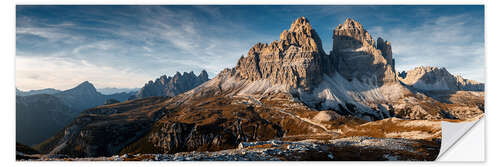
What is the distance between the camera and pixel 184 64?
42.4m

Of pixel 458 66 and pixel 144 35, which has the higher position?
pixel 144 35

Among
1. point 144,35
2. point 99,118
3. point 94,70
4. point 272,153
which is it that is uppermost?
point 144,35

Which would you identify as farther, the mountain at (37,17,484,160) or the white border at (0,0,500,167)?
the mountain at (37,17,484,160)

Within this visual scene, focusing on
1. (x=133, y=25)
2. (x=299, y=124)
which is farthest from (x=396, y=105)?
(x=133, y=25)

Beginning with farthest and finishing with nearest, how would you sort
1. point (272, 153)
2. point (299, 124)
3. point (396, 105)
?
point (396, 105), point (299, 124), point (272, 153)

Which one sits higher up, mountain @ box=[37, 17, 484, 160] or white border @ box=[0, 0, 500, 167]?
white border @ box=[0, 0, 500, 167]

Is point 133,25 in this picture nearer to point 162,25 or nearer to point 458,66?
point 162,25
